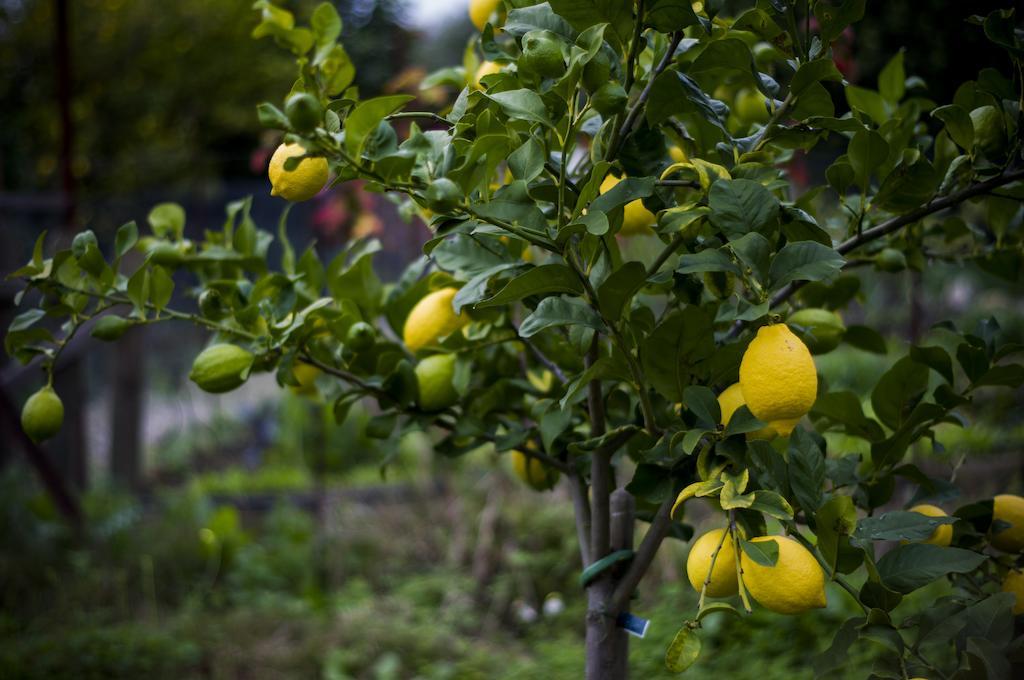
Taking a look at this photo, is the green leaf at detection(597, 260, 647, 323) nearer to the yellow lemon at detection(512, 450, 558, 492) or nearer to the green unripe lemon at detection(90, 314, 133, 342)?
the yellow lemon at detection(512, 450, 558, 492)

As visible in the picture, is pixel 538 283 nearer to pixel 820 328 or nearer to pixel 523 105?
pixel 523 105

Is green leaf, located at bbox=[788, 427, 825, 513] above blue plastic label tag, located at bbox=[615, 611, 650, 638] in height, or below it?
above

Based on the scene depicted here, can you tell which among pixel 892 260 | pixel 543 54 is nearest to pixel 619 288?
pixel 543 54

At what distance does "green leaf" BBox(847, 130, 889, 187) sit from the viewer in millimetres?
593

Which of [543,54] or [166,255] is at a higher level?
[543,54]

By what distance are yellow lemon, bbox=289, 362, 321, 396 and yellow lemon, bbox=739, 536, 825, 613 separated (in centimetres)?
44

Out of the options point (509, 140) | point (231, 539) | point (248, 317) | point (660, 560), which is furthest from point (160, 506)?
point (509, 140)

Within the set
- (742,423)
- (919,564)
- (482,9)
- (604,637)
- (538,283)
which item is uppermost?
(482,9)

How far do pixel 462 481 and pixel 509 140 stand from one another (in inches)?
91.9

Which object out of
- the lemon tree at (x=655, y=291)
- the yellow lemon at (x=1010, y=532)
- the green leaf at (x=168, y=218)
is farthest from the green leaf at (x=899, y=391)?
the green leaf at (x=168, y=218)

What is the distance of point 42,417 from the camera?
0.70 metres

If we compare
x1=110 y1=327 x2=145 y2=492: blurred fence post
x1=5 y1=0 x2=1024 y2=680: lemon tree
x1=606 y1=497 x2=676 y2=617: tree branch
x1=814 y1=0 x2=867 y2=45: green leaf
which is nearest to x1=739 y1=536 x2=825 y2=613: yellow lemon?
x1=5 y1=0 x2=1024 y2=680: lemon tree

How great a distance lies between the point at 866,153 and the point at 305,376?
526mm

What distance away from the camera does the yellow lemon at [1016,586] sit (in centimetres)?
67
